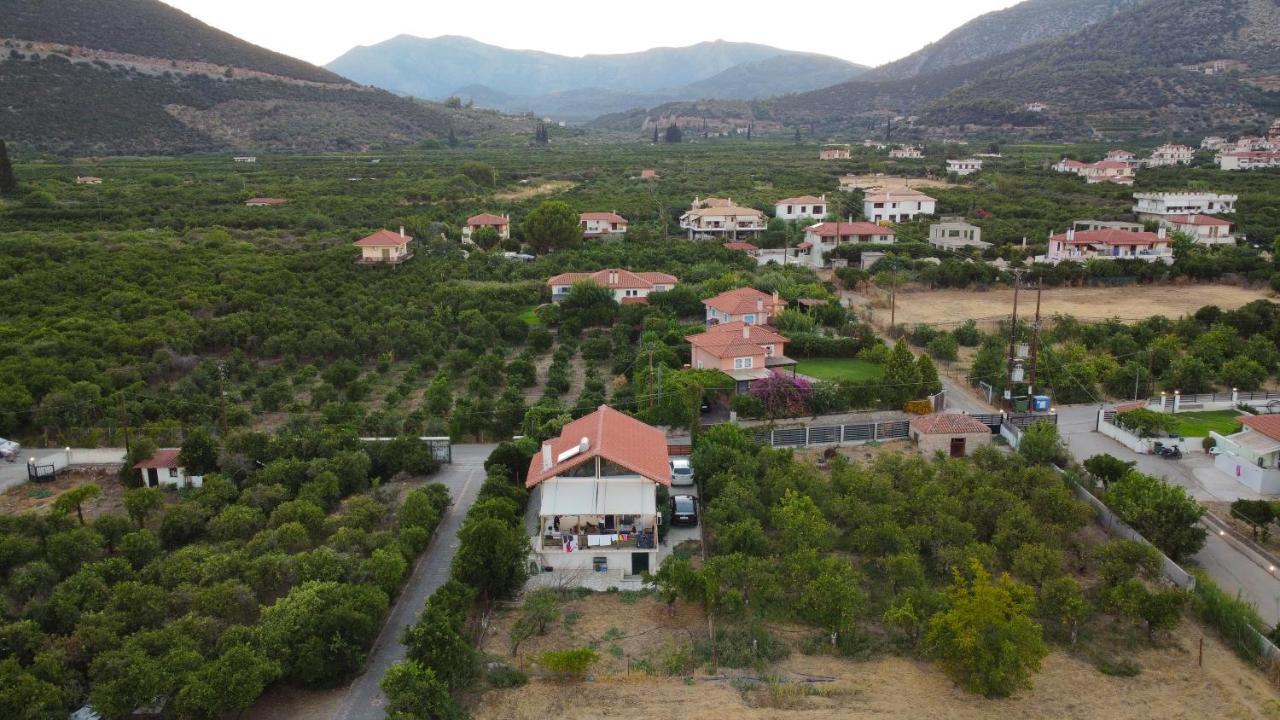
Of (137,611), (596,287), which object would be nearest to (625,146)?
(596,287)

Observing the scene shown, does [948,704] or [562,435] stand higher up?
[562,435]

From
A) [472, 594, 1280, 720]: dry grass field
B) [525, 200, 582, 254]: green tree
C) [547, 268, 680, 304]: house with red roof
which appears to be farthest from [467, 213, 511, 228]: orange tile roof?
[472, 594, 1280, 720]: dry grass field

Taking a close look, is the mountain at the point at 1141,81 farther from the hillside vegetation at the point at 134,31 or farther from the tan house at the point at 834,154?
the hillside vegetation at the point at 134,31

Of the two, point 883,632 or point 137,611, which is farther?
point 883,632

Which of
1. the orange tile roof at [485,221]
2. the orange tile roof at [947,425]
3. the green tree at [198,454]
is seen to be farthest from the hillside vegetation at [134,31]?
the orange tile roof at [947,425]

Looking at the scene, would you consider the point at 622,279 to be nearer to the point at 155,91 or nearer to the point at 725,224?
the point at 725,224

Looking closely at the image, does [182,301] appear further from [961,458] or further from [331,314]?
[961,458]

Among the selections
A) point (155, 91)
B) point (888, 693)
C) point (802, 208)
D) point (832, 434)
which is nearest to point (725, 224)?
point (802, 208)
